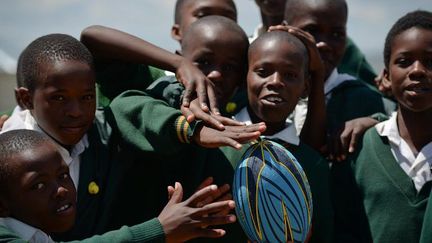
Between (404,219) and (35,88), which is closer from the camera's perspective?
(35,88)

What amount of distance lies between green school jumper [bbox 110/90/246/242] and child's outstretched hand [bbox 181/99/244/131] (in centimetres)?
5

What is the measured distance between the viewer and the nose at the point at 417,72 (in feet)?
12.9

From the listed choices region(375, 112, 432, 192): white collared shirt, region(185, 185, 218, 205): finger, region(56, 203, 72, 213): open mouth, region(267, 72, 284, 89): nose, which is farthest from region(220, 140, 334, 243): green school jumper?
region(56, 203, 72, 213): open mouth

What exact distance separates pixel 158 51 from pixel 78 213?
0.85 metres

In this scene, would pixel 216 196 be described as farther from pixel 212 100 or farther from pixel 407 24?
pixel 407 24

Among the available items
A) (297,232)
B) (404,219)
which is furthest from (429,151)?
(297,232)

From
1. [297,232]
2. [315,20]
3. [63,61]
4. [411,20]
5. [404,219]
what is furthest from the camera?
[315,20]

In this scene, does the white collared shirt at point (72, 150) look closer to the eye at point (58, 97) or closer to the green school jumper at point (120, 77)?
the eye at point (58, 97)

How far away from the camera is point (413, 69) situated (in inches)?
156

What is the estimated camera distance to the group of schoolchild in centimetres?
326

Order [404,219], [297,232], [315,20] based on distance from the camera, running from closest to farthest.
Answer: [297,232] < [404,219] < [315,20]

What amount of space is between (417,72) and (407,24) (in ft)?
1.06

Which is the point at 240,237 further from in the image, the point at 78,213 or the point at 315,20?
the point at 315,20

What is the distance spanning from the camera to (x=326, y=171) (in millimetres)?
3861
